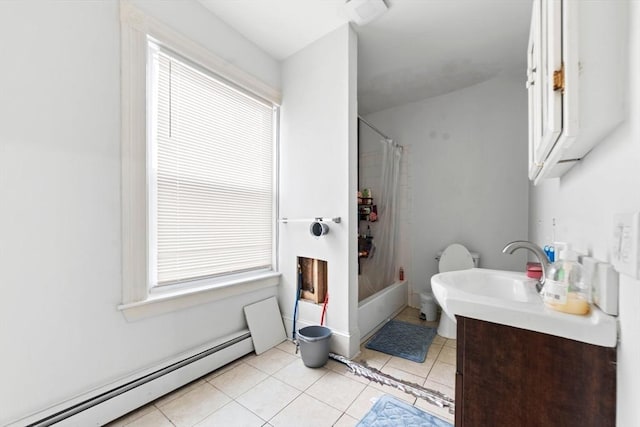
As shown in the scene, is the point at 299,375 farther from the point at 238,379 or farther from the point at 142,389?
the point at 142,389

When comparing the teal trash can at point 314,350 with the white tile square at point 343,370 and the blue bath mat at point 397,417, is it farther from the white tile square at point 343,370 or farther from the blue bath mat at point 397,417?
the blue bath mat at point 397,417

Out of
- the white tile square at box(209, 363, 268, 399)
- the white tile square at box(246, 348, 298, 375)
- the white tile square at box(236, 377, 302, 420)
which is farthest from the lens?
the white tile square at box(246, 348, 298, 375)

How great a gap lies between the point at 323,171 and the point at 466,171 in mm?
1822

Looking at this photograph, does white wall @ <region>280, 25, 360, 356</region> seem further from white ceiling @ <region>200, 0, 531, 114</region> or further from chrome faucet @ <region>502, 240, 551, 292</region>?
chrome faucet @ <region>502, 240, 551, 292</region>

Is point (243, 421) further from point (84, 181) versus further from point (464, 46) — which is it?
point (464, 46)

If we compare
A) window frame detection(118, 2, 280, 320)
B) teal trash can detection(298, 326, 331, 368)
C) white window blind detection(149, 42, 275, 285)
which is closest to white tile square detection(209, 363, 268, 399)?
teal trash can detection(298, 326, 331, 368)

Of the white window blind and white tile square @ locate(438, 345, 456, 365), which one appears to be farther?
white tile square @ locate(438, 345, 456, 365)

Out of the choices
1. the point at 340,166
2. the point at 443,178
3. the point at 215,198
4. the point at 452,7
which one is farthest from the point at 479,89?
the point at 215,198

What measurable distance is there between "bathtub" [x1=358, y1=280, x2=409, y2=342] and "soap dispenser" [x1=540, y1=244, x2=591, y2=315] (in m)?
1.58

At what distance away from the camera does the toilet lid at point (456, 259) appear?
2.59m

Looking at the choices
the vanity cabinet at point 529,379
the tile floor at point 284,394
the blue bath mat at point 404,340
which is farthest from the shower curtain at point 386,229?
the vanity cabinet at point 529,379

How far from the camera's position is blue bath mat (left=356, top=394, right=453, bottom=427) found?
4.36ft

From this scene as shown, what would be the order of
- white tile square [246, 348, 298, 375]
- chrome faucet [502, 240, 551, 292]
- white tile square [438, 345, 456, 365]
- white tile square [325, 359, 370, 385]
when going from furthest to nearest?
white tile square [438, 345, 456, 365]
white tile square [246, 348, 298, 375]
white tile square [325, 359, 370, 385]
chrome faucet [502, 240, 551, 292]

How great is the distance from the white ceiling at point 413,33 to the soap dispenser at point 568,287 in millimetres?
1889
